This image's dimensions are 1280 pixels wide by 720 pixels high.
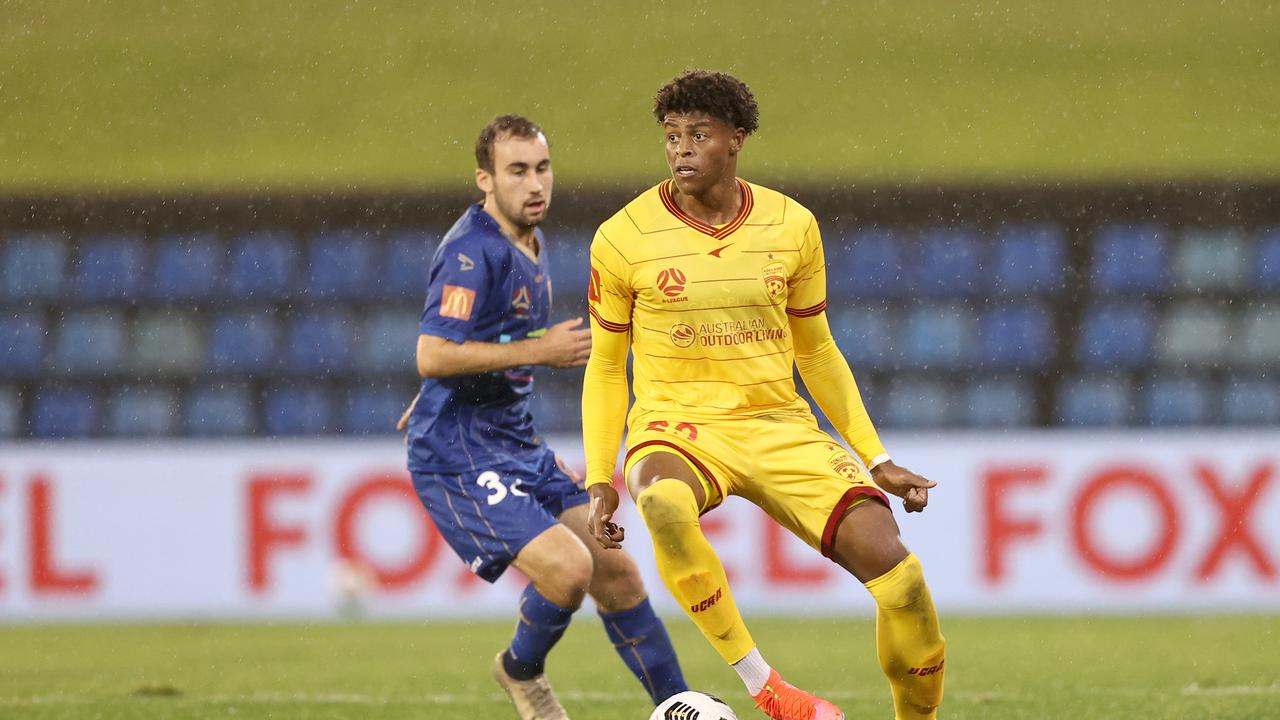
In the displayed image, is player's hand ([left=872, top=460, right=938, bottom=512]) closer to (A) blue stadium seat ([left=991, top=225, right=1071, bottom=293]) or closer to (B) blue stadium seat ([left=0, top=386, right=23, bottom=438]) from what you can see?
(A) blue stadium seat ([left=991, top=225, right=1071, bottom=293])

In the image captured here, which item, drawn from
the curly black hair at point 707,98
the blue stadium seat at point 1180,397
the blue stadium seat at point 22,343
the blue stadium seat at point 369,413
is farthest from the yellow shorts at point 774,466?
the blue stadium seat at point 22,343

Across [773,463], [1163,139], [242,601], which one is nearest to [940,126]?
[1163,139]

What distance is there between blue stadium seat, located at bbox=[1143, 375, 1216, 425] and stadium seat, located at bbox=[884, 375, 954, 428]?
1206 mm

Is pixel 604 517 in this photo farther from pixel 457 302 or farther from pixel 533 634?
pixel 457 302

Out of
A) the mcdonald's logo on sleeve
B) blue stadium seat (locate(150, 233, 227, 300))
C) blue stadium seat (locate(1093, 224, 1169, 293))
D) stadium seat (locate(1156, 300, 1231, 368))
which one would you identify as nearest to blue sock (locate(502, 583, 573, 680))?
the mcdonald's logo on sleeve

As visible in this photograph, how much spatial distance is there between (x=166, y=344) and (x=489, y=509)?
251 inches

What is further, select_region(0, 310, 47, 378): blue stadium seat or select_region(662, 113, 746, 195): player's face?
select_region(0, 310, 47, 378): blue stadium seat

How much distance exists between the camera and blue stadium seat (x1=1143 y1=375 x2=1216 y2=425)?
11289mm

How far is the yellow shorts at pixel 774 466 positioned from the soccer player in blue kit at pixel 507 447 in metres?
0.54

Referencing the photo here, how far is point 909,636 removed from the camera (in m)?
4.69

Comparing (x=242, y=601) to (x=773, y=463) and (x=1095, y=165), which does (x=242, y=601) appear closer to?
(x=773, y=463)

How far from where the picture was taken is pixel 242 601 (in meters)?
10.1

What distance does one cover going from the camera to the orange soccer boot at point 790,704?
457 centimetres

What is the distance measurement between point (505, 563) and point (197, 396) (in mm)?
6340
